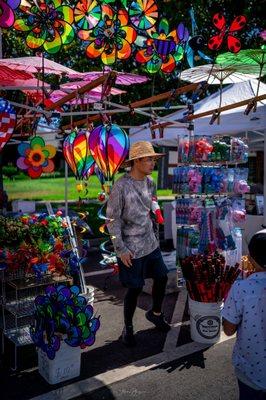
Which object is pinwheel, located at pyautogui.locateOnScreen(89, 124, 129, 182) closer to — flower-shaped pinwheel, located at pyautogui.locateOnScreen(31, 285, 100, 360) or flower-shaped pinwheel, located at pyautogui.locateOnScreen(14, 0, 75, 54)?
flower-shaped pinwheel, located at pyautogui.locateOnScreen(14, 0, 75, 54)

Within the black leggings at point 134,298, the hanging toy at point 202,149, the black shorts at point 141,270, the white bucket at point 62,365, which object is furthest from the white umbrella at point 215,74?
the white bucket at point 62,365

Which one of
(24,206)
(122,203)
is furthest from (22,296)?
(24,206)

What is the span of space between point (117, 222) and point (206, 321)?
121cm

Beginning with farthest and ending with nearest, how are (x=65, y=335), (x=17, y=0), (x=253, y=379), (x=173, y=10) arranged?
(x=173, y=10) < (x=65, y=335) < (x=17, y=0) < (x=253, y=379)

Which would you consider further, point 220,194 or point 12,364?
point 220,194

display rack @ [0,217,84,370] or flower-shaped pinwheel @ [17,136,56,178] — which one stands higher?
flower-shaped pinwheel @ [17,136,56,178]

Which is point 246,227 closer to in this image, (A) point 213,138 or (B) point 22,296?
(A) point 213,138

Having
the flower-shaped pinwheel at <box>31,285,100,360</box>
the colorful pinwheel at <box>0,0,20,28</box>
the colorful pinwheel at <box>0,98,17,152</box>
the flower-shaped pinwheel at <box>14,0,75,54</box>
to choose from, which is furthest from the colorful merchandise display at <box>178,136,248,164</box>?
the colorful pinwheel at <box>0,0,20,28</box>

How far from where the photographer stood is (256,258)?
6.65 feet

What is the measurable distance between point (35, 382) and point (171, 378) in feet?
3.42

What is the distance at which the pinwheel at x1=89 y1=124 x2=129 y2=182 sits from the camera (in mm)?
3014

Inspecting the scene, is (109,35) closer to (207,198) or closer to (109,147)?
(109,147)

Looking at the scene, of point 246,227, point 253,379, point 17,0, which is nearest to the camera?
point 253,379

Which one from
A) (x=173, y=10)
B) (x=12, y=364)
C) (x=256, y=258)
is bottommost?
(x=12, y=364)
